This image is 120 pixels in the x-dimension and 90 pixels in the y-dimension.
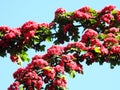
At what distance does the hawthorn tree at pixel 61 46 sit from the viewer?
72.4 feet

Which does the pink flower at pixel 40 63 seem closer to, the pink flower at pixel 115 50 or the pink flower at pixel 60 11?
the pink flower at pixel 115 50

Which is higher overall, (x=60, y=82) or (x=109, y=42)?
(x=109, y=42)

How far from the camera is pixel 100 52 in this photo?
23219mm

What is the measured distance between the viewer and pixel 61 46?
23.8 metres

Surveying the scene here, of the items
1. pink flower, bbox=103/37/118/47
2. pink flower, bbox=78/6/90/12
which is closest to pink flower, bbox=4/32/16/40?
pink flower, bbox=78/6/90/12

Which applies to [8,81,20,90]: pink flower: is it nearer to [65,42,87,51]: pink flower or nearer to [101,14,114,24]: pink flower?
[65,42,87,51]: pink flower

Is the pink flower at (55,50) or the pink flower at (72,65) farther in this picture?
the pink flower at (55,50)

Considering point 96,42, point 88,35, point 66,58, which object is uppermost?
point 88,35

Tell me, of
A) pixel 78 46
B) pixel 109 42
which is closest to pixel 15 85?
pixel 78 46

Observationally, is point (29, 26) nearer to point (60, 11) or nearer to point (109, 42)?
point (60, 11)

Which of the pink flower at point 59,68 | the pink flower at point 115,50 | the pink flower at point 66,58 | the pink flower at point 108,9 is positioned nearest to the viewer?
the pink flower at point 59,68

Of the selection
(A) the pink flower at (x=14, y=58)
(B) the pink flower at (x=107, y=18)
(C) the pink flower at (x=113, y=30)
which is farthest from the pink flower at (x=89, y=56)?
(A) the pink flower at (x=14, y=58)

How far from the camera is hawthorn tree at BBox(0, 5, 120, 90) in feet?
72.4

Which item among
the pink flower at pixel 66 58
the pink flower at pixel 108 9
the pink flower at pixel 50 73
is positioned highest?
the pink flower at pixel 108 9
